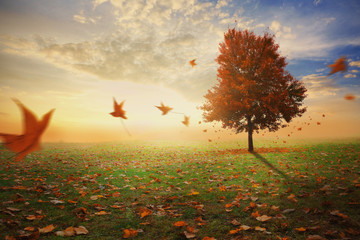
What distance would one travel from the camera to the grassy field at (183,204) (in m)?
3.50

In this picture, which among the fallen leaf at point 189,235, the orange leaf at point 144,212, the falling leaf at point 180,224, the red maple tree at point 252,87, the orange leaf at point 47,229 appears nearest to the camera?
the fallen leaf at point 189,235

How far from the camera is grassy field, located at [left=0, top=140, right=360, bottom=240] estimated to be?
3504 millimetres

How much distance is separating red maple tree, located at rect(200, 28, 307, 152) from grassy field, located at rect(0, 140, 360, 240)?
5.51 meters

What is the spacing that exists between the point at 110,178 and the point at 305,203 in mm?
6149

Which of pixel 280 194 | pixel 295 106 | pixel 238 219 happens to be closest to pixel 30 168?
pixel 238 219

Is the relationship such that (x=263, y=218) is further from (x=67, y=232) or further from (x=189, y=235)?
(x=67, y=232)

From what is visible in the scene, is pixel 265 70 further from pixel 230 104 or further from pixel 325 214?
pixel 325 214

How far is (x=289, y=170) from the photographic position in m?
7.84

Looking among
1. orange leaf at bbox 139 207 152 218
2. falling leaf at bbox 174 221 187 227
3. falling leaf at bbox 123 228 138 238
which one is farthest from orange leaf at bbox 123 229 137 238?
falling leaf at bbox 174 221 187 227

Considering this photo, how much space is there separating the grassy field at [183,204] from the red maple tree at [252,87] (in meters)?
5.51

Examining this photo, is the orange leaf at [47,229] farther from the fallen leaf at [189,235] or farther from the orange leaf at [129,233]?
the fallen leaf at [189,235]

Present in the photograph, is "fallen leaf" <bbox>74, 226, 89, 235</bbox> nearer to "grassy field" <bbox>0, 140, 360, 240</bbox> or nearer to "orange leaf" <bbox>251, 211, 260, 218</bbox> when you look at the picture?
"grassy field" <bbox>0, 140, 360, 240</bbox>

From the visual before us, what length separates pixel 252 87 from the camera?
42.3 ft

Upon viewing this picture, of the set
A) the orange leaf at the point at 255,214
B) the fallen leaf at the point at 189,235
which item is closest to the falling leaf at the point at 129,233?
the fallen leaf at the point at 189,235
